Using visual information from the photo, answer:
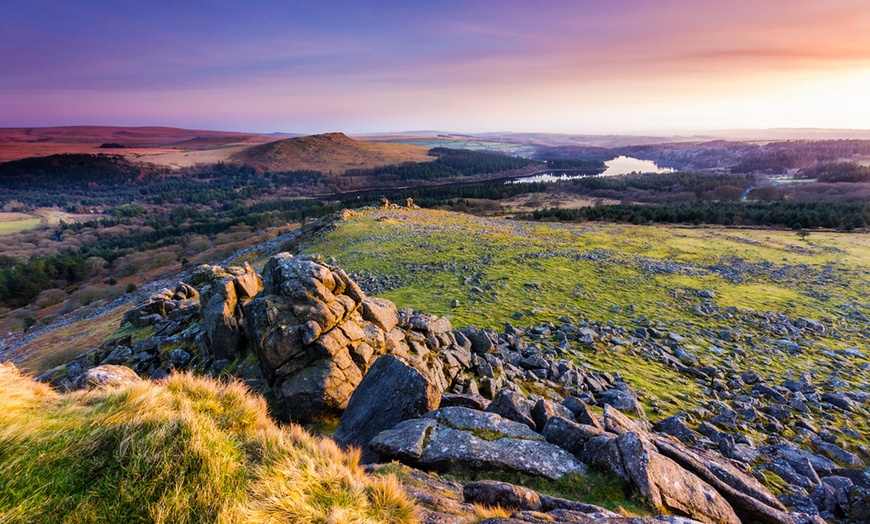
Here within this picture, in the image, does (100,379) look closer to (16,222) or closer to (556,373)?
(556,373)

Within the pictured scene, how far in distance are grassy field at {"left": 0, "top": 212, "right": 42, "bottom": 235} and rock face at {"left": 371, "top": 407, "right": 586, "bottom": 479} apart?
224 m

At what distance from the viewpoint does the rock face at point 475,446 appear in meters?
7.03

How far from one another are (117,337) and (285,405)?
42.7 ft

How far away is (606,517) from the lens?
5219 mm

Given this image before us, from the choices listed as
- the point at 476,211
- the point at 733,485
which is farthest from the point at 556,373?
the point at 476,211

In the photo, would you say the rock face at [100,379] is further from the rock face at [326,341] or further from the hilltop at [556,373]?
the rock face at [326,341]

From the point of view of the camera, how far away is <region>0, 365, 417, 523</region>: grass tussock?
4371 millimetres

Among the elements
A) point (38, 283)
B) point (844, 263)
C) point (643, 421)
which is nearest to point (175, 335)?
point (643, 421)

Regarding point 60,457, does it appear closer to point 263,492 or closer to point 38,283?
point 263,492

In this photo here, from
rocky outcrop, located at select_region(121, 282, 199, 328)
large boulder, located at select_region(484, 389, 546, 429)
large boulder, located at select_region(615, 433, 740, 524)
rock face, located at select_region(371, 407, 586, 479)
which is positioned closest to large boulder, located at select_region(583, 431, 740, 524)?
large boulder, located at select_region(615, 433, 740, 524)

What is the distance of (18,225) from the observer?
161 m

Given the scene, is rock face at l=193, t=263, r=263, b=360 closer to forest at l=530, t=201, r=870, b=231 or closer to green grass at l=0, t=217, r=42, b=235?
forest at l=530, t=201, r=870, b=231

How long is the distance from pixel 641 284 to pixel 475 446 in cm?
2295

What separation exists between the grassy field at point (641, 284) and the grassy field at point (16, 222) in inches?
7864
